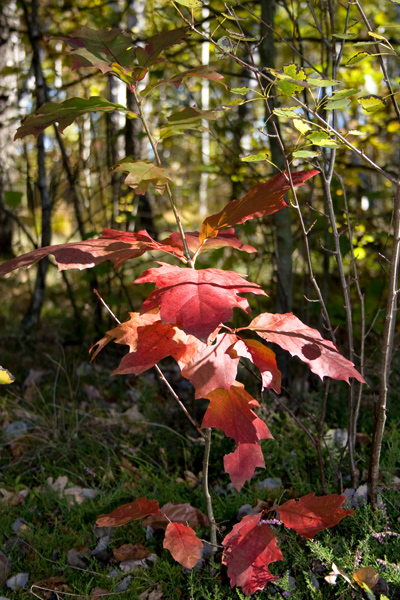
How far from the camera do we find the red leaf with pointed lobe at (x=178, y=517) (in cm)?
159

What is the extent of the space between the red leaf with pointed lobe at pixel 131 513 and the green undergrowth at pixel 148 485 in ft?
0.50

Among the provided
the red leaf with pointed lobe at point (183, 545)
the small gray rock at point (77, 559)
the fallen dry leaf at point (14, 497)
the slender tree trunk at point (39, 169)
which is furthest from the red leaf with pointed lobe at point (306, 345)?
the slender tree trunk at point (39, 169)

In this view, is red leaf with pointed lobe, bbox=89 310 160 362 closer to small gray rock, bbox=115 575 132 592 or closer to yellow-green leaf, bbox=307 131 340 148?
yellow-green leaf, bbox=307 131 340 148

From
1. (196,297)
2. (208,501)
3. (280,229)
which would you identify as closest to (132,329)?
(196,297)

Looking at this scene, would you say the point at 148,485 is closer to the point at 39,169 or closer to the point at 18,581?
the point at 18,581

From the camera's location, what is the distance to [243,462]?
127cm

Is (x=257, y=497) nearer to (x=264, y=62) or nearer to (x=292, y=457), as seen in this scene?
(x=292, y=457)

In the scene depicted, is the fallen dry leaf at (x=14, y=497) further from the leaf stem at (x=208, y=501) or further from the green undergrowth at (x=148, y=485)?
the leaf stem at (x=208, y=501)

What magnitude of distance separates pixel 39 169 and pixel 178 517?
8.24ft

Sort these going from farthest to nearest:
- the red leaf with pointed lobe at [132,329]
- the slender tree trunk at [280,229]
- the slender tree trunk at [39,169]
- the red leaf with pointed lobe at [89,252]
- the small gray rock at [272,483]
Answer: the slender tree trunk at [39,169] < the slender tree trunk at [280,229] < the small gray rock at [272,483] < the red leaf with pointed lobe at [132,329] < the red leaf with pointed lobe at [89,252]

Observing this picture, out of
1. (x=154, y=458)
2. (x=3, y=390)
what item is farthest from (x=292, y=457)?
(x=3, y=390)

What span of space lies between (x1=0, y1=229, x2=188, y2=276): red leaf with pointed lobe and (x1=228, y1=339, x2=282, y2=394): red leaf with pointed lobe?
305 millimetres

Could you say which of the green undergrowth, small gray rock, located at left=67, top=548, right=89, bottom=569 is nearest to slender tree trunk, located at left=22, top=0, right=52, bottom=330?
the green undergrowth

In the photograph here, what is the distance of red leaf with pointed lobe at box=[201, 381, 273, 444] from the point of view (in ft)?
3.89
